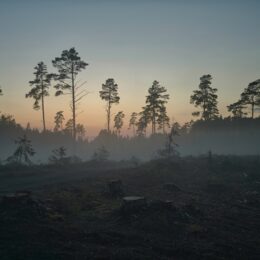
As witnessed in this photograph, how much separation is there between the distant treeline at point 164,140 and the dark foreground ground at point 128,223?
3524cm

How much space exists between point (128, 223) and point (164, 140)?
6456 cm

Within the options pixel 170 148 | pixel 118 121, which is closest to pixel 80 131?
pixel 118 121

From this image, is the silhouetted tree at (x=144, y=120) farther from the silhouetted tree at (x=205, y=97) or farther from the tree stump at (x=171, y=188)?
the tree stump at (x=171, y=188)

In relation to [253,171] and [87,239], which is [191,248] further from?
[253,171]

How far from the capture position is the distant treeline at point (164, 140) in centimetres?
6800

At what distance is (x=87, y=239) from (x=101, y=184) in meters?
10.1

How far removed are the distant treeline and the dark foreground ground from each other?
116 ft

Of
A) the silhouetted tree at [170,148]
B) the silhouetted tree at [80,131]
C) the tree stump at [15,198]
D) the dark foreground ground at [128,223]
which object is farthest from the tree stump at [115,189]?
the silhouetted tree at [80,131]

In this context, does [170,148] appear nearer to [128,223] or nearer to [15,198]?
[128,223]

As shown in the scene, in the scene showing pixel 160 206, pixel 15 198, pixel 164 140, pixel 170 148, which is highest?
pixel 15 198

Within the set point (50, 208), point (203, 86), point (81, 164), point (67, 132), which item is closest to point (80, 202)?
point (50, 208)

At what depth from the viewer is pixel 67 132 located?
9412cm

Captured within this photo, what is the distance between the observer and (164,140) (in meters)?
76.4

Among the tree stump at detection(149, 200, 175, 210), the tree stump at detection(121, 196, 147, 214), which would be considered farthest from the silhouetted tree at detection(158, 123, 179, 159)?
the tree stump at detection(121, 196, 147, 214)
